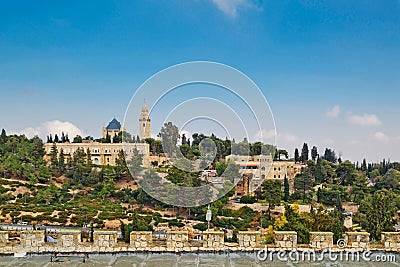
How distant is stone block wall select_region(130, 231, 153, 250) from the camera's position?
267 inches

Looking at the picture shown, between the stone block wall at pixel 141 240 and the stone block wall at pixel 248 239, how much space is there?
1426mm

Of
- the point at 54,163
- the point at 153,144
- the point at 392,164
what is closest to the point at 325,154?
the point at 392,164

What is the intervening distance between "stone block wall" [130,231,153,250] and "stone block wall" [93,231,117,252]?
11.1 inches

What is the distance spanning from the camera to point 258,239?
687 centimetres

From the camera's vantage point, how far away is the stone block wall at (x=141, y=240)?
6781mm

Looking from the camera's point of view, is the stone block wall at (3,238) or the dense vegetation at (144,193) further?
the dense vegetation at (144,193)

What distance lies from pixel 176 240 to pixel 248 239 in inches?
44.9

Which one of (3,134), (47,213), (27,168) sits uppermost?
(3,134)

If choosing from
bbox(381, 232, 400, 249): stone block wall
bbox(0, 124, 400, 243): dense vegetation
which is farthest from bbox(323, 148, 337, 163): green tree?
bbox(381, 232, 400, 249): stone block wall

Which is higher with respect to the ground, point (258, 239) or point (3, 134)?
point (3, 134)

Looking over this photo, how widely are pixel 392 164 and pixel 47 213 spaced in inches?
2494

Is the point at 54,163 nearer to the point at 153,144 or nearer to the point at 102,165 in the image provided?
the point at 102,165

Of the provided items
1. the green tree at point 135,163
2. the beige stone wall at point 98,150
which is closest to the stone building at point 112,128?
the beige stone wall at point 98,150

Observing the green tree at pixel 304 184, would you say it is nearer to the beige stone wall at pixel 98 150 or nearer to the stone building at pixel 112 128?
the beige stone wall at pixel 98 150
